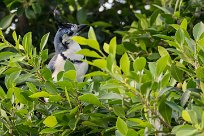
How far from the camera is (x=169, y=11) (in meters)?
3.59

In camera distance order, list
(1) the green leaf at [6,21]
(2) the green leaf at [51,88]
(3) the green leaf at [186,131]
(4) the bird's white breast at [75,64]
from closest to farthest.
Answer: (3) the green leaf at [186,131]
(2) the green leaf at [51,88]
(4) the bird's white breast at [75,64]
(1) the green leaf at [6,21]

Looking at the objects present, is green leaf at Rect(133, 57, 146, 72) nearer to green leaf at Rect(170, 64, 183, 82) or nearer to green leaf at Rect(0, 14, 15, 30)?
green leaf at Rect(170, 64, 183, 82)

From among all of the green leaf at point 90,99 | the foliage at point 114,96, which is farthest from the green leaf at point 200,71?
the green leaf at point 90,99

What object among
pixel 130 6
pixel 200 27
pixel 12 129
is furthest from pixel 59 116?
pixel 130 6

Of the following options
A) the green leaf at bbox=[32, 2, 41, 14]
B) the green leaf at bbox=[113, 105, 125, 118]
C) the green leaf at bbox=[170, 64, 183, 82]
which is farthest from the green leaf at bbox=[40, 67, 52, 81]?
the green leaf at bbox=[32, 2, 41, 14]

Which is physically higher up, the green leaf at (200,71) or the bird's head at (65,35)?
the green leaf at (200,71)

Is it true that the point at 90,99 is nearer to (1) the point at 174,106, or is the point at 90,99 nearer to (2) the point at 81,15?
(1) the point at 174,106

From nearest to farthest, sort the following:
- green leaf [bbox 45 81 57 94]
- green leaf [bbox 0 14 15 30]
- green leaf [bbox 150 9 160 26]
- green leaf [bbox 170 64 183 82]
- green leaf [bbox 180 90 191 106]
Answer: green leaf [bbox 180 90 191 106] → green leaf [bbox 170 64 183 82] → green leaf [bbox 45 81 57 94] → green leaf [bbox 150 9 160 26] → green leaf [bbox 0 14 15 30]

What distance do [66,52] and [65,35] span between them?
257 mm

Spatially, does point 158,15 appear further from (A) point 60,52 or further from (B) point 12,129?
(B) point 12,129

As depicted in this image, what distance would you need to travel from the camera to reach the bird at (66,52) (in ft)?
11.9

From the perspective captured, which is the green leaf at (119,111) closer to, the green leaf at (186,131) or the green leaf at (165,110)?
the green leaf at (165,110)

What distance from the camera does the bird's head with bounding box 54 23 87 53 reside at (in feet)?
13.0

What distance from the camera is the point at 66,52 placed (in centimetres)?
384
